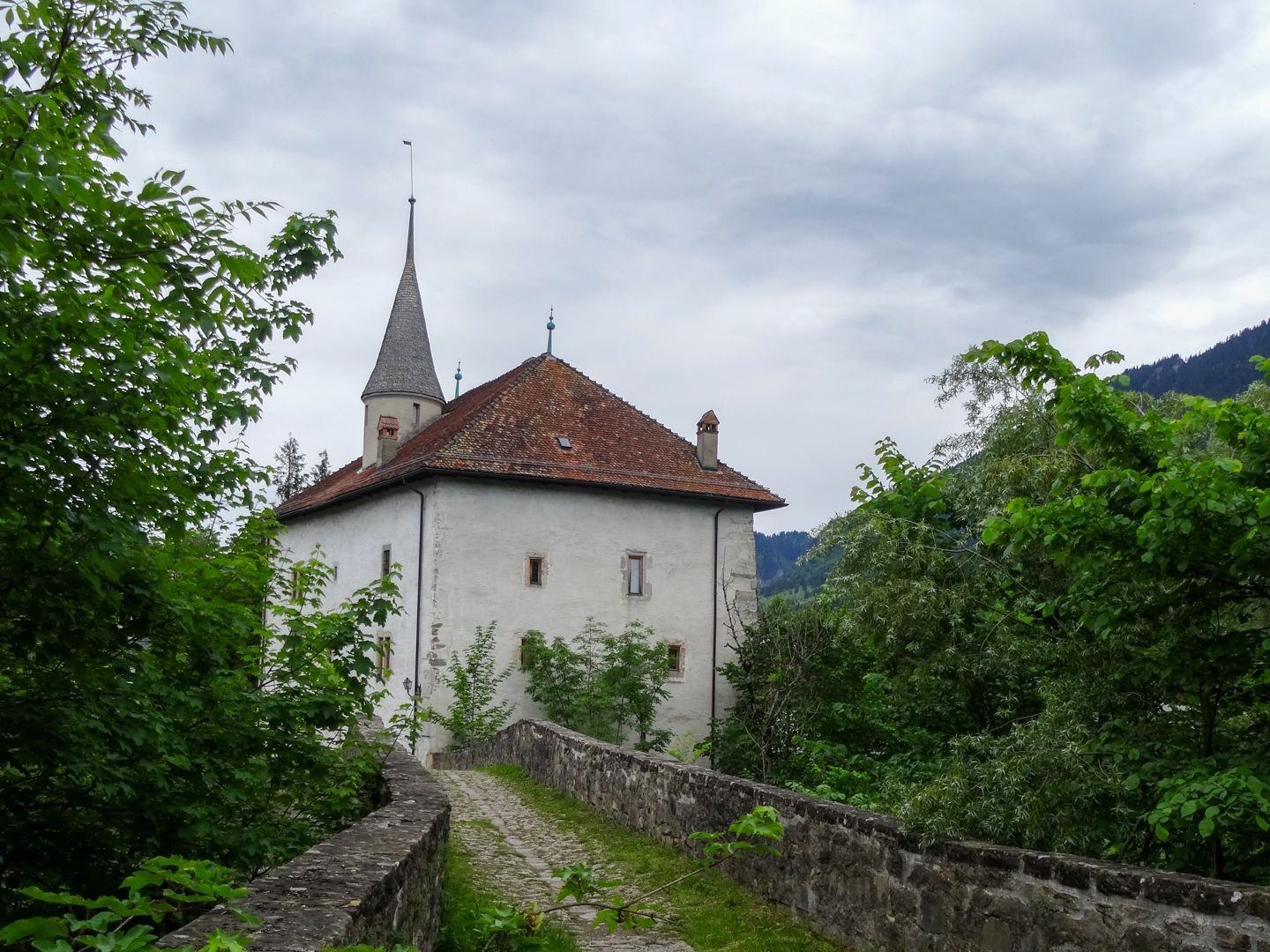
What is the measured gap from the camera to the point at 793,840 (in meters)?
7.08

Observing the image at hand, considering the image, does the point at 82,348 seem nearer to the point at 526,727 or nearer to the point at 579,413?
the point at 526,727

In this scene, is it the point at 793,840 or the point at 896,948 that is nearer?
the point at 896,948

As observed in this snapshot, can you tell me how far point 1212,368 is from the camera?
123062 millimetres

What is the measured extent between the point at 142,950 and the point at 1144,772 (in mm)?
4278

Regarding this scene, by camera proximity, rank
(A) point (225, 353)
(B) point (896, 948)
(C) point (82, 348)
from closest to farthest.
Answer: (C) point (82, 348), (B) point (896, 948), (A) point (225, 353)

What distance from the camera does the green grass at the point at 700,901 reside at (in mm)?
6676

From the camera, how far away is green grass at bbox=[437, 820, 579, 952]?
6.43 m

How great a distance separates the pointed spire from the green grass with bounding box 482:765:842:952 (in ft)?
66.6

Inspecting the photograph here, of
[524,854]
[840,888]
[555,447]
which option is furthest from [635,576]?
[840,888]

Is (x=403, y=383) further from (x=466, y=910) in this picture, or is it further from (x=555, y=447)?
(x=466, y=910)

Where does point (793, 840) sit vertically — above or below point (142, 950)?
below

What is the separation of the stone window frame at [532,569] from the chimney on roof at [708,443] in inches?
187

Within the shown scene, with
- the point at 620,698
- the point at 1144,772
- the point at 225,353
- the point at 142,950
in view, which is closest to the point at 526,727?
the point at 620,698

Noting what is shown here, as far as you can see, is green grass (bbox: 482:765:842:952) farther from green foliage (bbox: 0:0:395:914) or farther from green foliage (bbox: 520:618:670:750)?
green foliage (bbox: 520:618:670:750)
